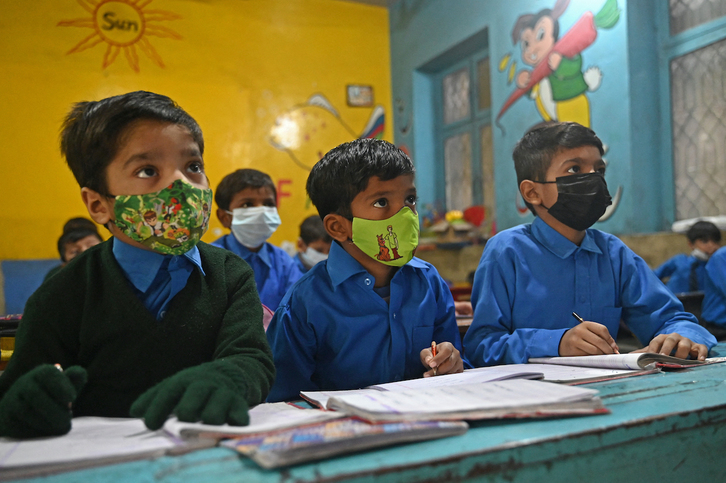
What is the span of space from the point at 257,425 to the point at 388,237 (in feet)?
2.34

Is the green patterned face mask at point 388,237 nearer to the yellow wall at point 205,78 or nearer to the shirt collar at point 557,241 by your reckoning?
the shirt collar at point 557,241

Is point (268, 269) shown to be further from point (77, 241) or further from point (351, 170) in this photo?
point (351, 170)

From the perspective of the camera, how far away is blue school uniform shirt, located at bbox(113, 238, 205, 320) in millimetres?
952

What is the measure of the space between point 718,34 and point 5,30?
19.9ft

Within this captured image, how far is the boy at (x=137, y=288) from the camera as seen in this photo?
2.89 ft

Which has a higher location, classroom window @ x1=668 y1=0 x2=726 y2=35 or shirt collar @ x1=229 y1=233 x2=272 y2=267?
classroom window @ x1=668 y1=0 x2=726 y2=35

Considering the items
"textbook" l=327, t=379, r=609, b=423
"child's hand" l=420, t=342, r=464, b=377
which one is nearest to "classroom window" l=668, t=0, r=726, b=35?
"child's hand" l=420, t=342, r=464, b=377

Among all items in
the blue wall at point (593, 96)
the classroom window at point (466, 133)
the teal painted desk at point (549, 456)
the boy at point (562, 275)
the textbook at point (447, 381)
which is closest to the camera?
the teal painted desk at point (549, 456)

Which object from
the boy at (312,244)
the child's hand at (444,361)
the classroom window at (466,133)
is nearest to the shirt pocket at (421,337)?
the child's hand at (444,361)

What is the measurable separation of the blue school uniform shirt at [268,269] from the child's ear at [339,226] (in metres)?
1.46

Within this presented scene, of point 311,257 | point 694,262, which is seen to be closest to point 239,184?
point 311,257

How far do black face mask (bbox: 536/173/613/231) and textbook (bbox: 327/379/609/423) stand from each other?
86 centimetres

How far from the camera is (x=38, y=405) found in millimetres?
696

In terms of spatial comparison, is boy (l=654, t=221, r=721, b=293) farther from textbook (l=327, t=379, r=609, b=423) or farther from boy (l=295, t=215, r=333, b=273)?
textbook (l=327, t=379, r=609, b=423)
